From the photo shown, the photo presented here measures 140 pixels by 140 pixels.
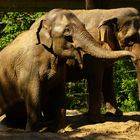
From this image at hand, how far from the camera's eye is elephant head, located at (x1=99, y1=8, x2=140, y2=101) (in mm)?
6332

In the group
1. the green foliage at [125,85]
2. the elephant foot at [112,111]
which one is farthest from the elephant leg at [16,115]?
the green foliage at [125,85]

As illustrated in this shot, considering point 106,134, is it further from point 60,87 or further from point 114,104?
point 114,104

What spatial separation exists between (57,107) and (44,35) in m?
0.90

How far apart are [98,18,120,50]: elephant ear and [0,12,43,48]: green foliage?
21.5 ft

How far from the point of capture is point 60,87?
6102 mm

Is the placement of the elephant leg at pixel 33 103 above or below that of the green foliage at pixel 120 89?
above

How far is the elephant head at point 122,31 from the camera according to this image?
6.33 metres

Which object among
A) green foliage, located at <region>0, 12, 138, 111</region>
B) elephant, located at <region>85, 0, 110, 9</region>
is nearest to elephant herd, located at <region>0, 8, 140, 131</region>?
elephant, located at <region>85, 0, 110, 9</region>

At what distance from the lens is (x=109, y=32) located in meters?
6.34

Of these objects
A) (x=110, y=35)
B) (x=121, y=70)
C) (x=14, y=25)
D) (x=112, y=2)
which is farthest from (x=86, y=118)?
(x=14, y=25)

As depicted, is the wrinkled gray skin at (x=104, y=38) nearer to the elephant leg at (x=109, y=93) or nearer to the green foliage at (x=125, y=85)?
the elephant leg at (x=109, y=93)

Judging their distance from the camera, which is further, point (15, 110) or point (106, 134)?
point (15, 110)

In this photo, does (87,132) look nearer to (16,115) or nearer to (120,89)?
(16,115)

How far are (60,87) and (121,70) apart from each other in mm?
5921
